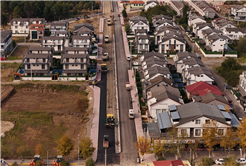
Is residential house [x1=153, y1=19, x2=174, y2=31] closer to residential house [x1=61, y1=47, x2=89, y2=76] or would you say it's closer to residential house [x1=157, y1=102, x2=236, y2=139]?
residential house [x1=61, y1=47, x2=89, y2=76]

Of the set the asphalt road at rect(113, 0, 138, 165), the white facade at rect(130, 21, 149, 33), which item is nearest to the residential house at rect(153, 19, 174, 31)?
the white facade at rect(130, 21, 149, 33)

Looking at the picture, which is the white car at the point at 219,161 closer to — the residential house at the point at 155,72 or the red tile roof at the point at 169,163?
the red tile roof at the point at 169,163

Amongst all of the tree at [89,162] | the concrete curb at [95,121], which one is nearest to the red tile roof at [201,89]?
the concrete curb at [95,121]

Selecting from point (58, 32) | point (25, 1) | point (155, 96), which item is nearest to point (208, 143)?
point (155, 96)

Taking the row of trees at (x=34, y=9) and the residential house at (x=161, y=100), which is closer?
the residential house at (x=161, y=100)

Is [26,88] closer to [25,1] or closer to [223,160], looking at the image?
[223,160]

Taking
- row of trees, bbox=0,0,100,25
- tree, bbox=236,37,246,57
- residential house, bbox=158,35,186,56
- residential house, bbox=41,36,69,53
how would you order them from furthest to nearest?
row of trees, bbox=0,0,100,25 → tree, bbox=236,37,246,57 → residential house, bbox=41,36,69,53 → residential house, bbox=158,35,186,56
